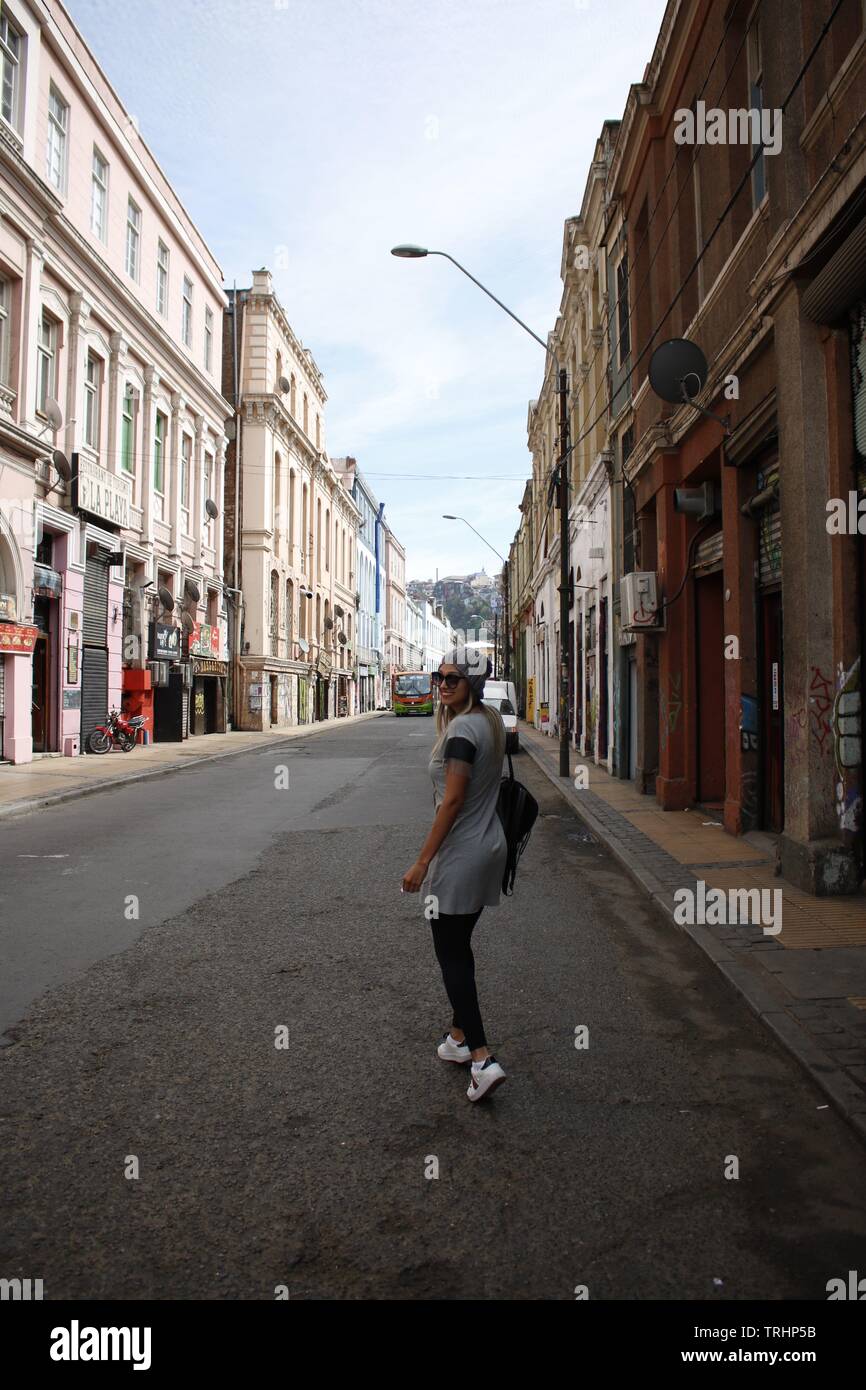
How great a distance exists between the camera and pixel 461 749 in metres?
3.77

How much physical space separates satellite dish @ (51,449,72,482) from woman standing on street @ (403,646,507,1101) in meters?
17.5

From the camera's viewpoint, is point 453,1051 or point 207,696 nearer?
point 453,1051

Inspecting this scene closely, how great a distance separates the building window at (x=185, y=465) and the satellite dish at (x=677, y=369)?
71.9ft

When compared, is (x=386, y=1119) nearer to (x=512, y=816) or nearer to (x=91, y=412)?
(x=512, y=816)

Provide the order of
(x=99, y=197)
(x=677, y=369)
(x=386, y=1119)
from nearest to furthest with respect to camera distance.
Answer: (x=386, y=1119) < (x=677, y=369) < (x=99, y=197)

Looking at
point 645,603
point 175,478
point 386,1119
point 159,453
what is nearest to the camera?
point 386,1119

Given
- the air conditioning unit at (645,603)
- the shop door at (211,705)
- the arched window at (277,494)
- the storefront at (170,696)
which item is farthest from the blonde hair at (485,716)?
the arched window at (277,494)

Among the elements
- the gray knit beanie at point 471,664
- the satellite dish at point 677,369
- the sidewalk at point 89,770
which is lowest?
the sidewalk at point 89,770

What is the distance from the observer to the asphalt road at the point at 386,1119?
2.64m

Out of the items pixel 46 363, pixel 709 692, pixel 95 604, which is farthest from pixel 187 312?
pixel 709 692

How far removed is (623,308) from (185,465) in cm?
1759

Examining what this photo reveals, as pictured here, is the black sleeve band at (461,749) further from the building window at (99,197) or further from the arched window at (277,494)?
the arched window at (277,494)

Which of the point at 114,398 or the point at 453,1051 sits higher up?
the point at 114,398
